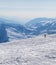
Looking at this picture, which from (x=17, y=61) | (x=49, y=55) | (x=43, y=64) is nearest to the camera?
(x=43, y=64)

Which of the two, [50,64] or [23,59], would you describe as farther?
[23,59]

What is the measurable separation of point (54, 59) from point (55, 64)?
2.57m

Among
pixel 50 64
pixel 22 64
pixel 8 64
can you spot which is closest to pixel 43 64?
pixel 50 64

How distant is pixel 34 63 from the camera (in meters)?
23.1

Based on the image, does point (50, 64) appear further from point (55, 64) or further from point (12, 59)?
point (12, 59)

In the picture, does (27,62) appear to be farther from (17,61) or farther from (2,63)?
(2,63)

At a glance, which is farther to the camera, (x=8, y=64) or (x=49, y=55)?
(x=49, y=55)

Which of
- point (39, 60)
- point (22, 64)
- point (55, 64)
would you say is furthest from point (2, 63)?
point (55, 64)

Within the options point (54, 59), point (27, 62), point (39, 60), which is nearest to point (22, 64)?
point (27, 62)

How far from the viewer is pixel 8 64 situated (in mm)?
22625

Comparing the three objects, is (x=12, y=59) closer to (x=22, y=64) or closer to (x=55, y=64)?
(x=22, y=64)

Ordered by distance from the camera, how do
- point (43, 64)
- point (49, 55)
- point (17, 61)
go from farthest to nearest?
point (49, 55) → point (17, 61) → point (43, 64)

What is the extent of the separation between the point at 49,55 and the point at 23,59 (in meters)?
4.28

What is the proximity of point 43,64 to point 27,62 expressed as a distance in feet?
6.94
